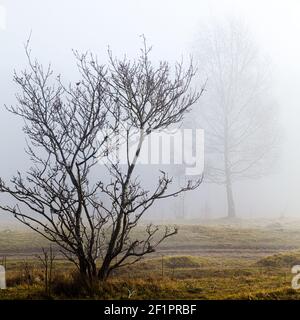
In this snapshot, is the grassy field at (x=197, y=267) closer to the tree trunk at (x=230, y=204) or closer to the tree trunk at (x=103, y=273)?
the tree trunk at (x=103, y=273)

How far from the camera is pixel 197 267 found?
8961mm

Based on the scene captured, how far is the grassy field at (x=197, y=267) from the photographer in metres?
6.12

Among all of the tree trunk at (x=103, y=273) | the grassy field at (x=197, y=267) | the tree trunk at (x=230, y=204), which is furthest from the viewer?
the tree trunk at (x=230, y=204)

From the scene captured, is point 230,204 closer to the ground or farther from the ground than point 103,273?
farther from the ground

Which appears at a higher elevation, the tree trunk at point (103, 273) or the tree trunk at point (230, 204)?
the tree trunk at point (230, 204)

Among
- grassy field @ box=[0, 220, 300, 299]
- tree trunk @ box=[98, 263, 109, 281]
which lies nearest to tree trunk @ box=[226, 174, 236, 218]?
grassy field @ box=[0, 220, 300, 299]

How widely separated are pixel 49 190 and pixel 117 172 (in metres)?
1.04

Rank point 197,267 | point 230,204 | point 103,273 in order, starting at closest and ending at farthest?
point 103,273
point 197,267
point 230,204

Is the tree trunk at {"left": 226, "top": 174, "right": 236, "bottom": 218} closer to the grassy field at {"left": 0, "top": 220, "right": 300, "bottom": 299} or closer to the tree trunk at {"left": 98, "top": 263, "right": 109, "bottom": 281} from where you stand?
the grassy field at {"left": 0, "top": 220, "right": 300, "bottom": 299}

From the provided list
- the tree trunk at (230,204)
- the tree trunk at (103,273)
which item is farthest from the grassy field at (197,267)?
the tree trunk at (230,204)

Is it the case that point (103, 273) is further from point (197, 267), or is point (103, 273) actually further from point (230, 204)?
point (230, 204)

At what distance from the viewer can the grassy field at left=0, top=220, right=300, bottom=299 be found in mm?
6125

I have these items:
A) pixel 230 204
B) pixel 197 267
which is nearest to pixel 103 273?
pixel 197 267
